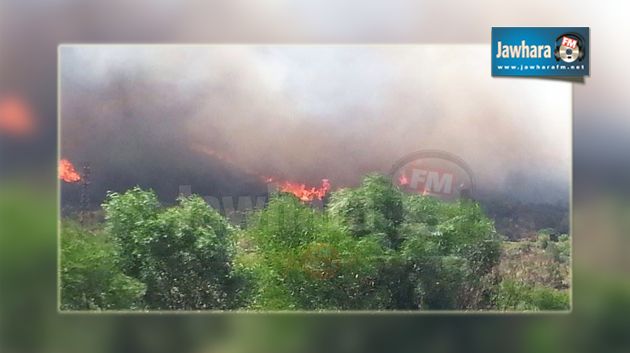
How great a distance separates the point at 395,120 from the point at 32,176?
7.98ft

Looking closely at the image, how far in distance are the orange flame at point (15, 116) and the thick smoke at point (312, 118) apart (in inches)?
14.0

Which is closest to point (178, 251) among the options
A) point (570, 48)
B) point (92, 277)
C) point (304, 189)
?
point (92, 277)

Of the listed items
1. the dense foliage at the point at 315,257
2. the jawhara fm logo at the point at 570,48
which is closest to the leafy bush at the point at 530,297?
the dense foliage at the point at 315,257

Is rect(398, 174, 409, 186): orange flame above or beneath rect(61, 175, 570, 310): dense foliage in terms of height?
above

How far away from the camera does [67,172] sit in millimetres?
4012

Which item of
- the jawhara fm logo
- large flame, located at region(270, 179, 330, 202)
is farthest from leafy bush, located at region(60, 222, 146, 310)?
the jawhara fm logo

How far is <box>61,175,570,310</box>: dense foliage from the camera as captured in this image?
156 inches

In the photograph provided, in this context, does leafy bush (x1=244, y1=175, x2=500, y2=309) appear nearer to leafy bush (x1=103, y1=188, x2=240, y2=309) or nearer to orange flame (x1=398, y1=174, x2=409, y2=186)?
orange flame (x1=398, y1=174, x2=409, y2=186)

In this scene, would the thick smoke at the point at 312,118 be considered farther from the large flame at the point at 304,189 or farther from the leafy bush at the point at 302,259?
the leafy bush at the point at 302,259

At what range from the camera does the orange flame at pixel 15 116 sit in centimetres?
407

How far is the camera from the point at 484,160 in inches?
155

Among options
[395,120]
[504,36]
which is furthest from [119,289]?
[504,36]

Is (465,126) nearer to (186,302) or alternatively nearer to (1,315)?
(186,302)

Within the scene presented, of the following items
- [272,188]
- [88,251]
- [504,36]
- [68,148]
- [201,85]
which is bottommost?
[88,251]
